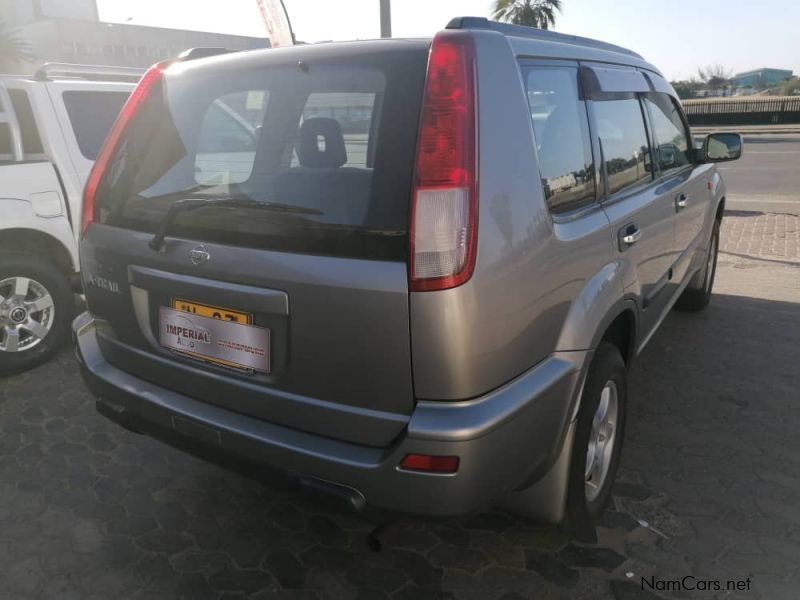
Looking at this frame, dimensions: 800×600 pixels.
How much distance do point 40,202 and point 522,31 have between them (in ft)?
10.8

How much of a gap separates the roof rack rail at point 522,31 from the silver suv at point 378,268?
0.5 inches

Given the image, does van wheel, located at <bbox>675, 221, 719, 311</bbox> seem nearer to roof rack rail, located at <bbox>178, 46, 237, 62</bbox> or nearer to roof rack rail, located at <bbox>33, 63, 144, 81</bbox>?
roof rack rail, located at <bbox>178, 46, 237, 62</bbox>

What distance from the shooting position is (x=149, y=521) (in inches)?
106

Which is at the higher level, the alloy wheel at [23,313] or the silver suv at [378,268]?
the silver suv at [378,268]

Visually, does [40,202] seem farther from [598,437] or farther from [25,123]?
[598,437]

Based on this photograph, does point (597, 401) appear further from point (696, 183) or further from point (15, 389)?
point (15, 389)

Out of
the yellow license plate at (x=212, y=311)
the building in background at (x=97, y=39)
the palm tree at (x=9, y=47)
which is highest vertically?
the building in background at (x=97, y=39)

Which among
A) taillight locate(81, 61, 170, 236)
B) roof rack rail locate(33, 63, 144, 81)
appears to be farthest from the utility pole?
taillight locate(81, 61, 170, 236)

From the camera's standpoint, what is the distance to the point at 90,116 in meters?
4.52

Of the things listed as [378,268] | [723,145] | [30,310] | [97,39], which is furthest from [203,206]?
[97,39]

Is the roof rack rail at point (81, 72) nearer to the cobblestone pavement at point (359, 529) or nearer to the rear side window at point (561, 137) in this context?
the cobblestone pavement at point (359, 529)

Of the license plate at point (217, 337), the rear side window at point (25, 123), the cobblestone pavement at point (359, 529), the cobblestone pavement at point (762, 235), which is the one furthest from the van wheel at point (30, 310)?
the cobblestone pavement at point (762, 235)

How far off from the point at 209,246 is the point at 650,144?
2.33 metres

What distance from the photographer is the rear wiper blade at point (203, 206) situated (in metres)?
1.92
